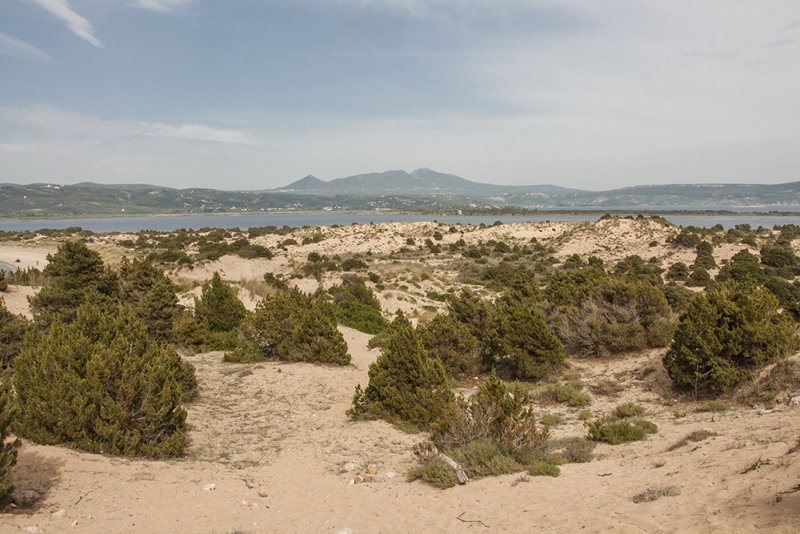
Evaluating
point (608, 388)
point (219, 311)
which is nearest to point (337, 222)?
point (219, 311)

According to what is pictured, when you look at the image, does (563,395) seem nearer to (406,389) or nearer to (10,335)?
(406,389)

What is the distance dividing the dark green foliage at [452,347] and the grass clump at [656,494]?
23.2 feet

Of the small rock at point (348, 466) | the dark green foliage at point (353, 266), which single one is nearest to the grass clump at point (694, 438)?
the small rock at point (348, 466)

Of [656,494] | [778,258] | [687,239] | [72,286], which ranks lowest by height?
[778,258]

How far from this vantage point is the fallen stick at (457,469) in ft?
18.8

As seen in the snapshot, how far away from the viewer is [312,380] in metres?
11.2

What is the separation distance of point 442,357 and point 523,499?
22.0ft

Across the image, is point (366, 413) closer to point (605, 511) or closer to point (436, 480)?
point (436, 480)

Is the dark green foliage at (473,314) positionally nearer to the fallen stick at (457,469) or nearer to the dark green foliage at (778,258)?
the fallen stick at (457,469)

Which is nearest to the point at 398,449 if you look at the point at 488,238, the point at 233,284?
the point at 233,284

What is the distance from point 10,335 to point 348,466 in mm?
7740

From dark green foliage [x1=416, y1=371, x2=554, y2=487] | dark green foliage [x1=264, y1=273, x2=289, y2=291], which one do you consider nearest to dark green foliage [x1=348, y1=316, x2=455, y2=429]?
Result: dark green foliage [x1=416, y1=371, x2=554, y2=487]

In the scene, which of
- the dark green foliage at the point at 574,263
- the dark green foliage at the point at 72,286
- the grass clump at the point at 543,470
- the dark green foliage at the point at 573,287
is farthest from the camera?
the dark green foliage at the point at 574,263

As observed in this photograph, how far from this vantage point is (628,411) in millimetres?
8453
